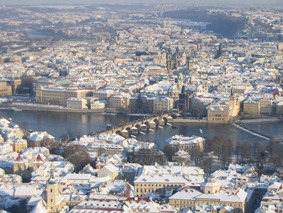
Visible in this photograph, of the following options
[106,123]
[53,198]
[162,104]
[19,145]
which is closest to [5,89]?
[162,104]

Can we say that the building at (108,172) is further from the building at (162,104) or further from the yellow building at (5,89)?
the yellow building at (5,89)

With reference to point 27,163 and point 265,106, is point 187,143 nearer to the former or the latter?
point 27,163

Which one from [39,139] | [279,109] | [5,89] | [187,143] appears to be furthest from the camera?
[5,89]

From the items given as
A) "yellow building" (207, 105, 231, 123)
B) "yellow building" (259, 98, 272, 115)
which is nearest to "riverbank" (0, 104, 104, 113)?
"yellow building" (207, 105, 231, 123)

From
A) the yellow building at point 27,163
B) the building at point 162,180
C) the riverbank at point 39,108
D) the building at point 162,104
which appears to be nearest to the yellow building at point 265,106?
the building at point 162,104

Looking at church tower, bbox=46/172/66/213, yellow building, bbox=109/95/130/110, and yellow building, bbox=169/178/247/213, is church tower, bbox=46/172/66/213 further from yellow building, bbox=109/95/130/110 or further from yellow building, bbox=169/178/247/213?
yellow building, bbox=109/95/130/110

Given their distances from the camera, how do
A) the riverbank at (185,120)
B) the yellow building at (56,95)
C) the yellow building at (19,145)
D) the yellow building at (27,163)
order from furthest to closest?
the yellow building at (56,95) → the riverbank at (185,120) → the yellow building at (19,145) → the yellow building at (27,163)
